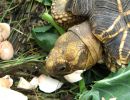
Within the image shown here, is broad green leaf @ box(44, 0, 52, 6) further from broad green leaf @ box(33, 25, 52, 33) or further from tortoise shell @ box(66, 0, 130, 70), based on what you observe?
tortoise shell @ box(66, 0, 130, 70)

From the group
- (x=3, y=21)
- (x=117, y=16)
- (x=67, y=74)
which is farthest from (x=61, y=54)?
(x=3, y=21)

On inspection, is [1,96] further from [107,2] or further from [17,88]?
[107,2]

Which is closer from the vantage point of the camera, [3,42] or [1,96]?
[1,96]

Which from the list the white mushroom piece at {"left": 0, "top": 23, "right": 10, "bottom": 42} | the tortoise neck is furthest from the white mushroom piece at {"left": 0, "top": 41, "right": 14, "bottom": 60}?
the tortoise neck

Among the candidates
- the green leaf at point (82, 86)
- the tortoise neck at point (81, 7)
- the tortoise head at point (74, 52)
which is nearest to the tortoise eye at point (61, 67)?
the tortoise head at point (74, 52)

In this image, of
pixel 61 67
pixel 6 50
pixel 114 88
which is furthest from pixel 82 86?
pixel 6 50

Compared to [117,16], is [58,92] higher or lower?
lower

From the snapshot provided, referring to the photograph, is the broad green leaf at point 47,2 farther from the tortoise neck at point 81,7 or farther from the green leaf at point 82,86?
the green leaf at point 82,86
